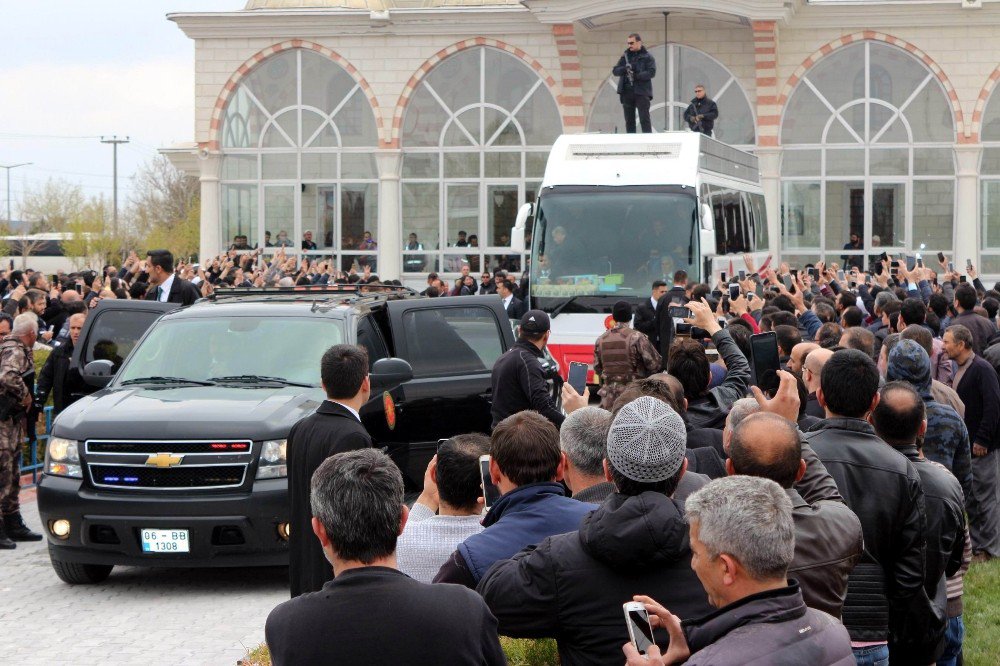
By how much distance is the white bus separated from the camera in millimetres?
17125

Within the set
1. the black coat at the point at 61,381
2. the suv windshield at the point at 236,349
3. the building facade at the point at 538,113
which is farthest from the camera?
the building facade at the point at 538,113

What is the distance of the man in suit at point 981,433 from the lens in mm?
9453

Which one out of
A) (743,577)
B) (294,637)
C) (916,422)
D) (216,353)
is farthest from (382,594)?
(216,353)

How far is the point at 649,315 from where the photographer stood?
49.7 ft

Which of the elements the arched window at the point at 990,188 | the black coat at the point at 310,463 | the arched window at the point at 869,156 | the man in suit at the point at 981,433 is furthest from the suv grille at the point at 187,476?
the arched window at the point at 990,188

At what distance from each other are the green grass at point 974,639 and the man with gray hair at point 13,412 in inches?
167

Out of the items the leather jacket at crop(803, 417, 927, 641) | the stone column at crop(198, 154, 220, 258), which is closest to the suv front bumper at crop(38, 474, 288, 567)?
the leather jacket at crop(803, 417, 927, 641)

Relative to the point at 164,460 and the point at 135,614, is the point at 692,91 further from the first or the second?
the point at 135,614

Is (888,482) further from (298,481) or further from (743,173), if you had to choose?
(743,173)

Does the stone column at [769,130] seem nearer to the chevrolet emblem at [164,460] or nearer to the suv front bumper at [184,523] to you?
the suv front bumper at [184,523]

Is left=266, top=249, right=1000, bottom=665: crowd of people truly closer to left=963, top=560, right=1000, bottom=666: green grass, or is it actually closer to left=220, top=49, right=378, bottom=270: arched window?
left=963, top=560, right=1000, bottom=666: green grass

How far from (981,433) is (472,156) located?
24577 mm

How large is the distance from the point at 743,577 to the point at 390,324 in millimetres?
7412

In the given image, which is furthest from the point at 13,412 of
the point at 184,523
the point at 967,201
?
the point at 967,201
